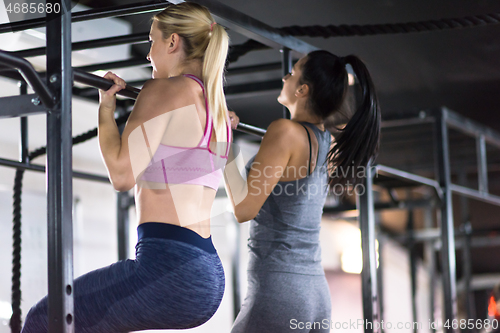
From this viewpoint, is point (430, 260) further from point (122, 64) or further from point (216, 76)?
point (216, 76)

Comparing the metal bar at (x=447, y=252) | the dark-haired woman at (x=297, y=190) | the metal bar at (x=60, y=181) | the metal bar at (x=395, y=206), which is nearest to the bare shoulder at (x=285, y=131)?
the dark-haired woman at (x=297, y=190)

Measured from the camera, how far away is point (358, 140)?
5.05 ft

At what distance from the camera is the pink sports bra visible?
3.65 feet

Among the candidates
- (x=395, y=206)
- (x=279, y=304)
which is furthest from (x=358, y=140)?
(x=395, y=206)

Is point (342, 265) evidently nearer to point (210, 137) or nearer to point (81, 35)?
point (81, 35)

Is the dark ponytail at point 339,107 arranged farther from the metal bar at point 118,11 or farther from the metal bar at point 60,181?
the metal bar at point 60,181

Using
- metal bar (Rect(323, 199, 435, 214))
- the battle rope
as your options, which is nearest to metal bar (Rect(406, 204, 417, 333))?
metal bar (Rect(323, 199, 435, 214))

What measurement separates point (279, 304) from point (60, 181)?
670 millimetres

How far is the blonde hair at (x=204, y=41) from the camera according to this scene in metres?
1.21

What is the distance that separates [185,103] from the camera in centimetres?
113

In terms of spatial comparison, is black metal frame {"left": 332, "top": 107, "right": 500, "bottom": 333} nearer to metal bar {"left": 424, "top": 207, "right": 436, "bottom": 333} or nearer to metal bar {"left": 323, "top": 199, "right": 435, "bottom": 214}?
metal bar {"left": 323, "top": 199, "right": 435, "bottom": 214}

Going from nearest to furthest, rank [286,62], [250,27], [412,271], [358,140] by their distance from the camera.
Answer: [358,140] < [250,27] < [286,62] < [412,271]

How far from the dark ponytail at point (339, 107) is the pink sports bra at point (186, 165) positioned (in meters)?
0.49

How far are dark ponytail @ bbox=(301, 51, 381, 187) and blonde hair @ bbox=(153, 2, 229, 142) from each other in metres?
0.43
